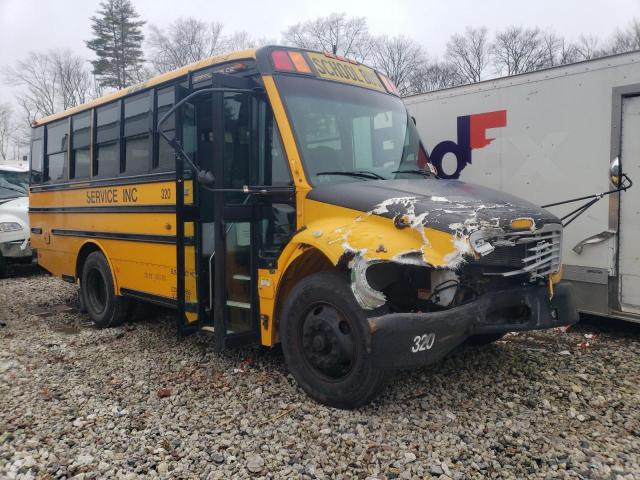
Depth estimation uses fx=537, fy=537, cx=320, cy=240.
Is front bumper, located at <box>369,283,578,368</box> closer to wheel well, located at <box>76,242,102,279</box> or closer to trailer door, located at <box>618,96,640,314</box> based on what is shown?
trailer door, located at <box>618,96,640,314</box>

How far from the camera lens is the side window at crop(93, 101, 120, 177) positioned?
6008 mm

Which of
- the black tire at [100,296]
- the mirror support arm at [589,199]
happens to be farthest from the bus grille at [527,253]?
the black tire at [100,296]

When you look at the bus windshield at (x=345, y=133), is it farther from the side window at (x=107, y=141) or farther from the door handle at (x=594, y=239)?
the side window at (x=107, y=141)

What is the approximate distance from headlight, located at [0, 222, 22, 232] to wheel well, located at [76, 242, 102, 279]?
4.50m

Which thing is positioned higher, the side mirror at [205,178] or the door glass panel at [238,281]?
the side mirror at [205,178]

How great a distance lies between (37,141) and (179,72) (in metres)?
3.71

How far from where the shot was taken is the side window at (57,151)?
698 cm

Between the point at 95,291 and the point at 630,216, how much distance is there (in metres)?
5.99

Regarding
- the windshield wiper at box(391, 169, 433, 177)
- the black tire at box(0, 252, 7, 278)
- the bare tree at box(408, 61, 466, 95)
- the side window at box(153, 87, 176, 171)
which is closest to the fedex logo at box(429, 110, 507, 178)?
the windshield wiper at box(391, 169, 433, 177)

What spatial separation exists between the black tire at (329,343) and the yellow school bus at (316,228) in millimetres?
10

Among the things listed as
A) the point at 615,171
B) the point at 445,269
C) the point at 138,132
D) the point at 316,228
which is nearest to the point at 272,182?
the point at 316,228

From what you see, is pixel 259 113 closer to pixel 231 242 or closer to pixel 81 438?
pixel 231 242

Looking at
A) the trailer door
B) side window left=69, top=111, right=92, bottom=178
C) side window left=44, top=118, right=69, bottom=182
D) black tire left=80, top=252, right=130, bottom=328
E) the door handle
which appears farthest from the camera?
side window left=44, top=118, right=69, bottom=182

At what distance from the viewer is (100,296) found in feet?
21.7
